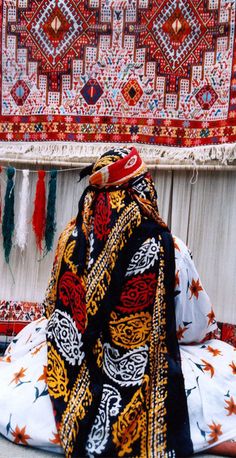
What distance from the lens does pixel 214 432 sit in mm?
2080

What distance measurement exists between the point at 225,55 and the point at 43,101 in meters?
1.17

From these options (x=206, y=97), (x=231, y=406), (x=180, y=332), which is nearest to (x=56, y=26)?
(x=206, y=97)

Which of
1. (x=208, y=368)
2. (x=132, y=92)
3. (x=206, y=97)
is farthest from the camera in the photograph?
(x=132, y=92)

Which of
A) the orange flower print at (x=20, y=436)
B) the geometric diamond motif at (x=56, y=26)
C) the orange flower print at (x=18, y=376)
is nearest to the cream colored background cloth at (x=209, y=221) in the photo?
the geometric diamond motif at (x=56, y=26)

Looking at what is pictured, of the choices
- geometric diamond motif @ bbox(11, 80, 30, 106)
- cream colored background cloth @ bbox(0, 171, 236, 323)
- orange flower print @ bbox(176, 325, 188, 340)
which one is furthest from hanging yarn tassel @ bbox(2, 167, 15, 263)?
orange flower print @ bbox(176, 325, 188, 340)

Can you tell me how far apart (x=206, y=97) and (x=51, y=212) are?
3.99 ft

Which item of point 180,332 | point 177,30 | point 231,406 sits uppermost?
point 177,30

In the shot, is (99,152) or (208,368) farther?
(99,152)

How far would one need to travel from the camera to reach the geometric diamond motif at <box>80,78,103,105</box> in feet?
11.4

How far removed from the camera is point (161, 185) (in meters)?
3.52

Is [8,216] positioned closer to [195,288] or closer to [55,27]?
[55,27]

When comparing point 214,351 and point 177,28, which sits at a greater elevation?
point 177,28

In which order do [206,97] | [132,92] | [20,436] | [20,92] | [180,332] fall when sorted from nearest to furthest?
[20,436] < [180,332] < [206,97] < [132,92] < [20,92]

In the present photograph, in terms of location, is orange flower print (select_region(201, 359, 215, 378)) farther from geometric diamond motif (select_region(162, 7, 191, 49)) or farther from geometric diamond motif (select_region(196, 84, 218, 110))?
geometric diamond motif (select_region(162, 7, 191, 49))
